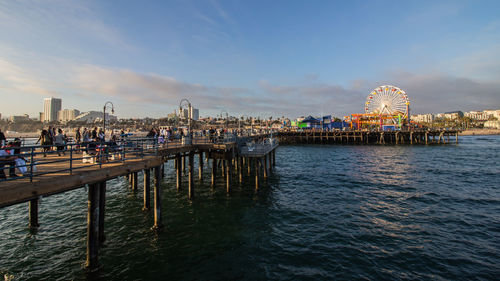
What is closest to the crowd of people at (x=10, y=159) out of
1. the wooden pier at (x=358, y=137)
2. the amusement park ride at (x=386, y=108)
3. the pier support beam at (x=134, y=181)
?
the pier support beam at (x=134, y=181)

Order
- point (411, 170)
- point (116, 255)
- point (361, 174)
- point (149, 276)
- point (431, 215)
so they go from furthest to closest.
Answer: point (411, 170) < point (361, 174) < point (431, 215) < point (116, 255) < point (149, 276)

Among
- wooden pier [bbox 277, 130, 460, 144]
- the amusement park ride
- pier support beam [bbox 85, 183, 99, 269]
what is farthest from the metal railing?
the amusement park ride

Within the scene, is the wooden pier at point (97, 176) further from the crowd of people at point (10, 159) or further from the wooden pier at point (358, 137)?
the wooden pier at point (358, 137)

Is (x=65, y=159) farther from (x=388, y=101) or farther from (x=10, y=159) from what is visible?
(x=388, y=101)

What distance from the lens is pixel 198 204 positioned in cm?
1678

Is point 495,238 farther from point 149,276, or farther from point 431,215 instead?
point 149,276

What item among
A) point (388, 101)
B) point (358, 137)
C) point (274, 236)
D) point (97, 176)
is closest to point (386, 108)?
point (388, 101)

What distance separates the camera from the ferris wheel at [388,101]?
3418 inches

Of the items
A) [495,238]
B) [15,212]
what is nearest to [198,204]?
[15,212]

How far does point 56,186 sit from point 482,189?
31.3 meters

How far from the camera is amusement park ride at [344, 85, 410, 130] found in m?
86.6

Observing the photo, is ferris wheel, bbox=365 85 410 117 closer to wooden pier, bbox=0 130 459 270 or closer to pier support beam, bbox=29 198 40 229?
wooden pier, bbox=0 130 459 270

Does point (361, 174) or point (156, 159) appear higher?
point (156, 159)

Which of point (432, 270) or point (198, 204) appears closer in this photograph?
point (432, 270)
